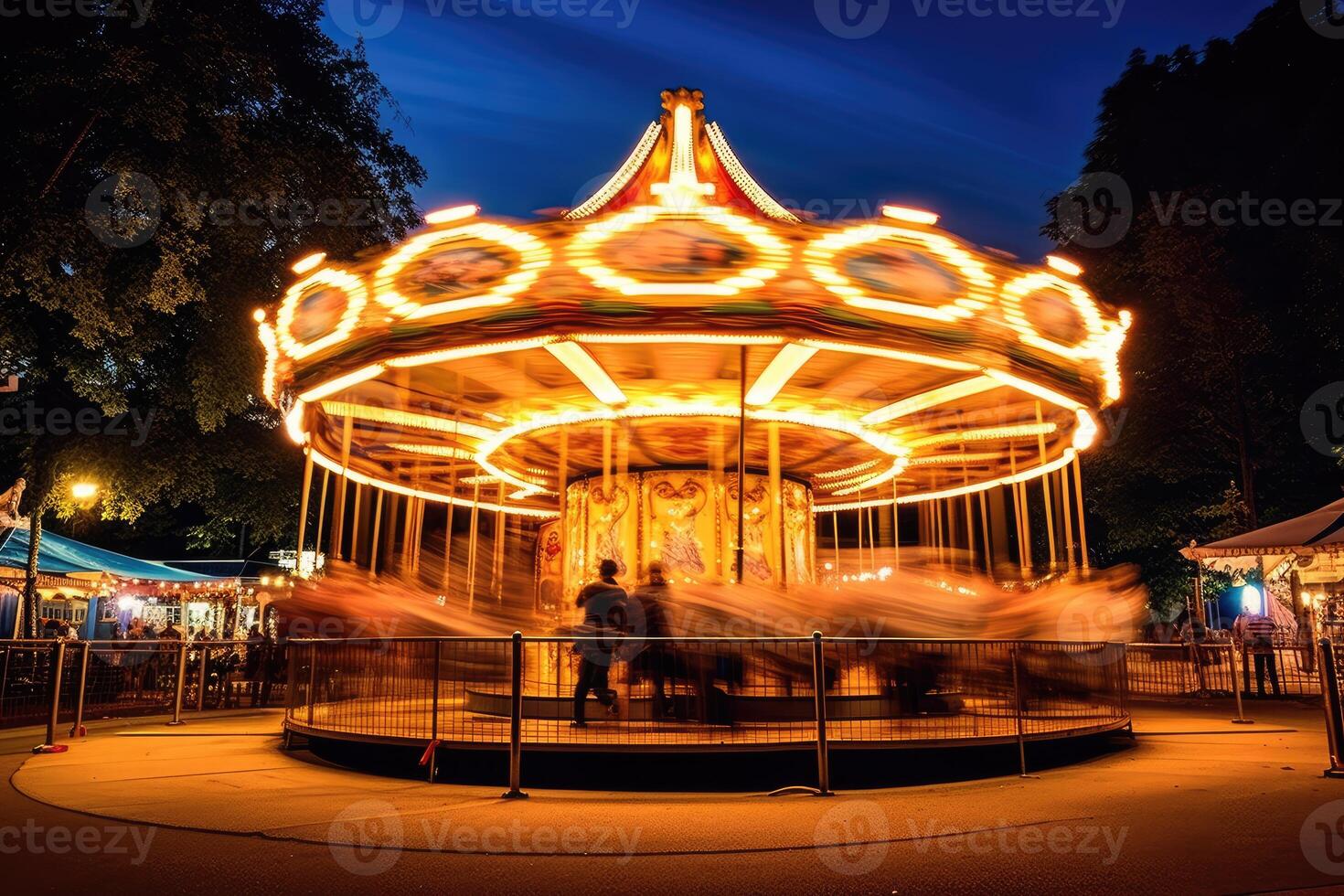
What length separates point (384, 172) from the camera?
869 inches

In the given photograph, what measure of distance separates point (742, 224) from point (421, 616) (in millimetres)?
5610

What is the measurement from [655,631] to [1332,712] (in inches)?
205

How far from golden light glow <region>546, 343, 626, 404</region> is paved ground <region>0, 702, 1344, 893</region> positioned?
4.18 metres

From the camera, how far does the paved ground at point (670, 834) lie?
14.7ft

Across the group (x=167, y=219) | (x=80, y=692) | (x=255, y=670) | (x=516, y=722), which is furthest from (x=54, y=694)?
(x=167, y=219)

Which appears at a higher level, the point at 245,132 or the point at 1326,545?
the point at 245,132

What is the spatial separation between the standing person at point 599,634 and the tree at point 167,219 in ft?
14.5

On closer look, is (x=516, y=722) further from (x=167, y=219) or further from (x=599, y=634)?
(x=167, y=219)

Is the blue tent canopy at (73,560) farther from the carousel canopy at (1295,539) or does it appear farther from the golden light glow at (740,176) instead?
the carousel canopy at (1295,539)

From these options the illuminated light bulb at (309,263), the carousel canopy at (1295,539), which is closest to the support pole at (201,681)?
the illuminated light bulb at (309,263)

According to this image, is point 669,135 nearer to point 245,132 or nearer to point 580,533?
point 580,533

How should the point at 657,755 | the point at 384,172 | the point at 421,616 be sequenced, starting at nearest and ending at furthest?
the point at 657,755
the point at 421,616
the point at 384,172

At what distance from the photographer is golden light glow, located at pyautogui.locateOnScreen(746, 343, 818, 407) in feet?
31.8

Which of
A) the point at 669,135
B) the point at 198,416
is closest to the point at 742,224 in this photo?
the point at 669,135
